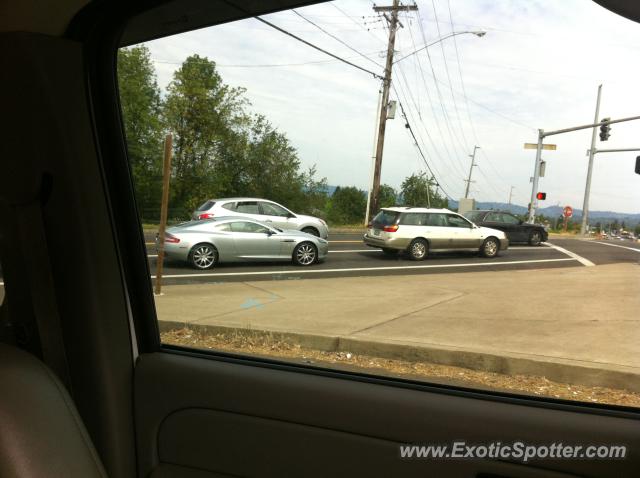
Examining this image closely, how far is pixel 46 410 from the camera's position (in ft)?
5.37

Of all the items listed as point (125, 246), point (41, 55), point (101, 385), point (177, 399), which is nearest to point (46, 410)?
point (101, 385)

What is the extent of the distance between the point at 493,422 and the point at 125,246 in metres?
1.69

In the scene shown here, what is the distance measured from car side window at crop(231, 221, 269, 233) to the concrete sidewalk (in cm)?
56

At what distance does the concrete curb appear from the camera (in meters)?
2.03

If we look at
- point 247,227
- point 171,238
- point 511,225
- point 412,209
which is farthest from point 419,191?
point 171,238

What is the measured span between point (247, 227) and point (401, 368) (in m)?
1.20

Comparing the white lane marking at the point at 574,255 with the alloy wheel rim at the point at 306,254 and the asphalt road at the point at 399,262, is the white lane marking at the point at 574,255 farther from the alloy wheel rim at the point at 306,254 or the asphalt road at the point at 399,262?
the alloy wheel rim at the point at 306,254

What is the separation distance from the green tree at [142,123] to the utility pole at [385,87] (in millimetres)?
1111

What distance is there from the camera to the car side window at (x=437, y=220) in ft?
9.66

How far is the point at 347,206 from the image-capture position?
2.85 meters

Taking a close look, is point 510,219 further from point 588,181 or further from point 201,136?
point 201,136

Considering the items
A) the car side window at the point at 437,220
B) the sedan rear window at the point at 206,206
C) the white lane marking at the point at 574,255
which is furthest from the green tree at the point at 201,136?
the white lane marking at the point at 574,255

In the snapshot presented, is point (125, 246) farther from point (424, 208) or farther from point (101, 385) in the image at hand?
point (424, 208)

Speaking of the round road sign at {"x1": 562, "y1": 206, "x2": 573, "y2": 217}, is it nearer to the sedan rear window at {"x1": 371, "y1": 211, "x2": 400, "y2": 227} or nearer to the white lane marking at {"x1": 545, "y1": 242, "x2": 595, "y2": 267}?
the white lane marking at {"x1": 545, "y1": 242, "x2": 595, "y2": 267}
